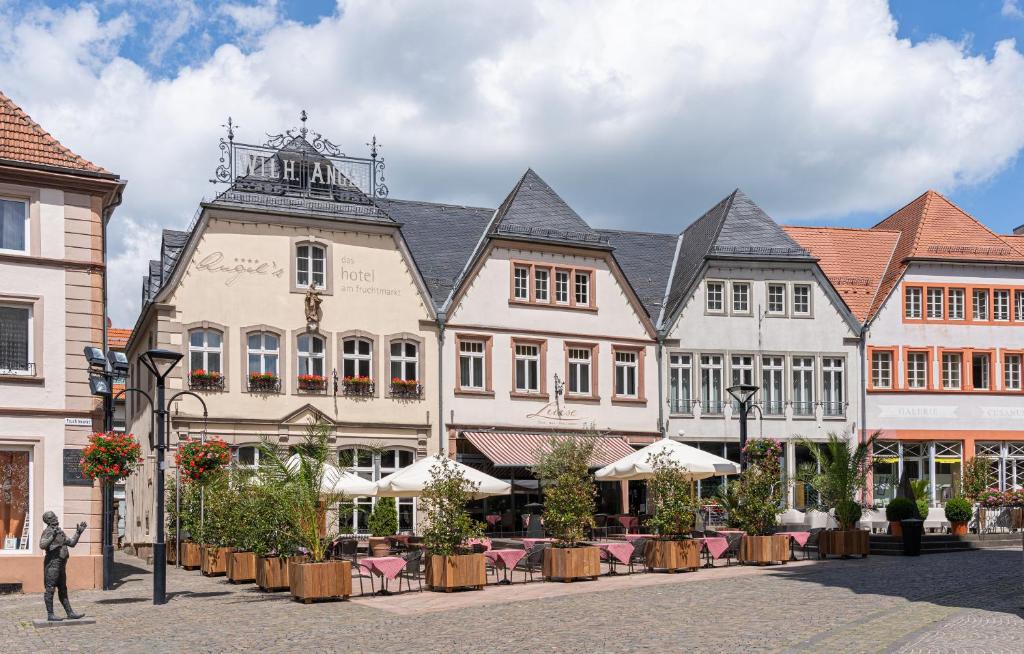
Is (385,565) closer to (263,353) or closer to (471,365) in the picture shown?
(263,353)

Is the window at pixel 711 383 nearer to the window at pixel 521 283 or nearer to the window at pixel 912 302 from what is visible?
the window at pixel 521 283

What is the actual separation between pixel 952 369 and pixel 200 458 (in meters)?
28.5

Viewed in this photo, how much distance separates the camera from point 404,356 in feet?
122

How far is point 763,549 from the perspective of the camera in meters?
26.7

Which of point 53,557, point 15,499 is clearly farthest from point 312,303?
point 53,557

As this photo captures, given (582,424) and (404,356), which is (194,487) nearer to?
(404,356)

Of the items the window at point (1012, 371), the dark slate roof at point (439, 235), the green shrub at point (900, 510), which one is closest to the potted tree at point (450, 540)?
the green shrub at point (900, 510)

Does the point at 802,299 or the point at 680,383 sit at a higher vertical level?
the point at 802,299

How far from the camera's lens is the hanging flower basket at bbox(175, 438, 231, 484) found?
80.9 ft

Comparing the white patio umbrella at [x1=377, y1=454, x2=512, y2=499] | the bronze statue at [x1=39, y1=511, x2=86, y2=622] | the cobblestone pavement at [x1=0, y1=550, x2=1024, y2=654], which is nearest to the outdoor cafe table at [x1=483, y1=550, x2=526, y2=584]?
the cobblestone pavement at [x1=0, y1=550, x2=1024, y2=654]

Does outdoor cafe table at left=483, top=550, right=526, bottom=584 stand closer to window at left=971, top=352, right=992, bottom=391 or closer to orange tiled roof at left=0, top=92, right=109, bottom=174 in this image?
orange tiled roof at left=0, top=92, right=109, bottom=174

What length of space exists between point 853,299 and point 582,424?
449 inches

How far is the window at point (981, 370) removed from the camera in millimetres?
44219

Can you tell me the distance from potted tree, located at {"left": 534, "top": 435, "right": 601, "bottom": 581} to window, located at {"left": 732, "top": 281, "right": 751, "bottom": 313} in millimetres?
18699
